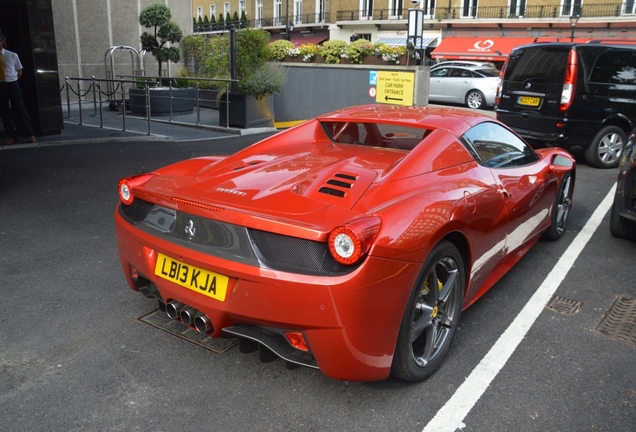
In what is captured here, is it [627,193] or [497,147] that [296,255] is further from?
[627,193]

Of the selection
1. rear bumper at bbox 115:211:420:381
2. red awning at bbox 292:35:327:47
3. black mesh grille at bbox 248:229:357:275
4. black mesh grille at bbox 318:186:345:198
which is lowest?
rear bumper at bbox 115:211:420:381

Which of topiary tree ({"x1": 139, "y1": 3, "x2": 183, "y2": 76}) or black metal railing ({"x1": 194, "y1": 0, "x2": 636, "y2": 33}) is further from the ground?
black metal railing ({"x1": 194, "y1": 0, "x2": 636, "y2": 33})

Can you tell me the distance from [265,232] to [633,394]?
2118 mm

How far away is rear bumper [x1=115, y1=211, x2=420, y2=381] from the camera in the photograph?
101 inches

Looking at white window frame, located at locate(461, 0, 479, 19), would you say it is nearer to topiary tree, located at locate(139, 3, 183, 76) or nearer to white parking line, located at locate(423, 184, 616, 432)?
topiary tree, located at locate(139, 3, 183, 76)

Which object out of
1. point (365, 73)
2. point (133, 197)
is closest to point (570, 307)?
point (133, 197)

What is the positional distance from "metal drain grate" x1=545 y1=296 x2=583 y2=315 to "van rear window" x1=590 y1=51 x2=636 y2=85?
6.41 meters

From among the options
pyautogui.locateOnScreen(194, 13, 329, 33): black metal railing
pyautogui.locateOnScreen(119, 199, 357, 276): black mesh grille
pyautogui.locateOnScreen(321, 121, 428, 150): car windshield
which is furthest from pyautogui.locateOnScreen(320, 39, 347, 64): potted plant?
A: pyautogui.locateOnScreen(194, 13, 329, 33): black metal railing

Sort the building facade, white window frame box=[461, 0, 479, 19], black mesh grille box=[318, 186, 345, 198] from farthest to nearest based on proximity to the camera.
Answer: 1. white window frame box=[461, 0, 479, 19]
2. the building facade
3. black mesh grille box=[318, 186, 345, 198]

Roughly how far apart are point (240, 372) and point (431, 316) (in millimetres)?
1080

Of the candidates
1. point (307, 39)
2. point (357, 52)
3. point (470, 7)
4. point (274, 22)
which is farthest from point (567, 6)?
point (357, 52)

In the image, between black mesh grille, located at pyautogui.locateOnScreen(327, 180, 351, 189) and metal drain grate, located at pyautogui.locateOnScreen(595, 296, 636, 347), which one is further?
metal drain grate, located at pyautogui.locateOnScreen(595, 296, 636, 347)

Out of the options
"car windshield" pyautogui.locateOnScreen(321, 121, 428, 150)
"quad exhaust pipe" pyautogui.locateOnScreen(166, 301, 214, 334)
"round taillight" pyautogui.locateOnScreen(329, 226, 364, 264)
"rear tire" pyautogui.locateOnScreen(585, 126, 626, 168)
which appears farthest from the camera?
"rear tire" pyautogui.locateOnScreen(585, 126, 626, 168)

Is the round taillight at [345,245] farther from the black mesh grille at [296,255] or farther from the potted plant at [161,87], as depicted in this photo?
the potted plant at [161,87]
